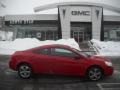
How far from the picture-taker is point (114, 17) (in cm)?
6322

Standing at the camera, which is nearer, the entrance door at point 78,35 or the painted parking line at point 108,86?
the painted parking line at point 108,86

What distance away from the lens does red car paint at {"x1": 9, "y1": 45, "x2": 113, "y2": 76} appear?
552 inches

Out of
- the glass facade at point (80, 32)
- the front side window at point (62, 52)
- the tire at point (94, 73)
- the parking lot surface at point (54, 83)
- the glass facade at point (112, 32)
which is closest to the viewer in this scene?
the parking lot surface at point (54, 83)

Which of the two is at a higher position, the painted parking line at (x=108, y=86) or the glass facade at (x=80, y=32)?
the glass facade at (x=80, y=32)

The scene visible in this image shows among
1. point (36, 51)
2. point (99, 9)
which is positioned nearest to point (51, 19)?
point (99, 9)

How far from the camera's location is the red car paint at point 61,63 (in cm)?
1402

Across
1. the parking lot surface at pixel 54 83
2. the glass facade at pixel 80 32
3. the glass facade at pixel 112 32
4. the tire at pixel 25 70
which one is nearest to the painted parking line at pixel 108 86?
the parking lot surface at pixel 54 83

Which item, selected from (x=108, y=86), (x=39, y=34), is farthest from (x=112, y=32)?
(x=108, y=86)

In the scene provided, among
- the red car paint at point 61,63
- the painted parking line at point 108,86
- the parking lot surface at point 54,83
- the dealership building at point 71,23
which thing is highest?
the dealership building at point 71,23

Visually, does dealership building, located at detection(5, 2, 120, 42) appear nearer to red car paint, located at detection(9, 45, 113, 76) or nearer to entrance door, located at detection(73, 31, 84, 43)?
entrance door, located at detection(73, 31, 84, 43)

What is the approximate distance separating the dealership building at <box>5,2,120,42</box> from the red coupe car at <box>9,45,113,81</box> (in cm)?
4641

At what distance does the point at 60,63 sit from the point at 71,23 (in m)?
48.7

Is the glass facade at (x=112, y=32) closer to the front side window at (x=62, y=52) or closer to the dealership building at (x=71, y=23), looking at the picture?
the dealership building at (x=71, y=23)

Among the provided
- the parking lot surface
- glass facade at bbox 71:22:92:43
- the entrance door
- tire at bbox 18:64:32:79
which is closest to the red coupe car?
tire at bbox 18:64:32:79
